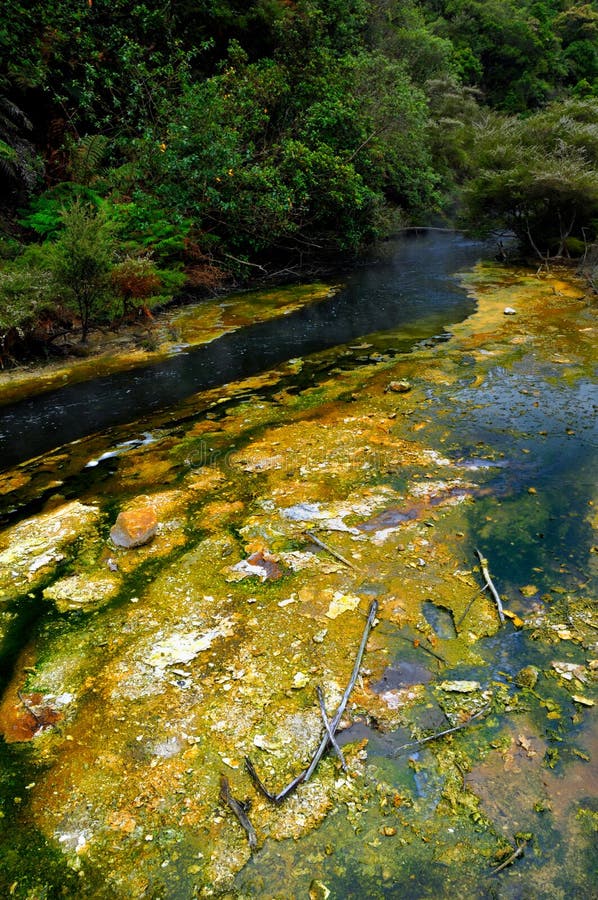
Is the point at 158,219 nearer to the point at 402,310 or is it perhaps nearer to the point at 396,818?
the point at 402,310

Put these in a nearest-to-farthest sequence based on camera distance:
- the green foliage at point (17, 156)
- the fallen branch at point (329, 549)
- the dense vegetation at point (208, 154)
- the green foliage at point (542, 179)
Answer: the fallen branch at point (329, 549), the dense vegetation at point (208, 154), the green foliage at point (17, 156), the green foliage at point (542, 179)

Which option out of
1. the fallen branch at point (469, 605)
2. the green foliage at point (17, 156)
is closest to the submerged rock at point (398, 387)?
the fallen branch at point (469, 605)

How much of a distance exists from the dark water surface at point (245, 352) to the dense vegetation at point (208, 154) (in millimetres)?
1434

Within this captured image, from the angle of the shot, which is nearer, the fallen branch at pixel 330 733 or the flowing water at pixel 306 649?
the flowing water at pixel 306 649

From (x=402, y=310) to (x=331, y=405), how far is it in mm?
4737

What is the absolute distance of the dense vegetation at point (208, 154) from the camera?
8961mm

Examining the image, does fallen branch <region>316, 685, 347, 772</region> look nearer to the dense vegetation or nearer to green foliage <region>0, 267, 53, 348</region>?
green foliage <region>0, 267, 53, 348</region>

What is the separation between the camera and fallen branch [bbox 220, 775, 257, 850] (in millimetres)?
1991

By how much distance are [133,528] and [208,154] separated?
8542 millimetres

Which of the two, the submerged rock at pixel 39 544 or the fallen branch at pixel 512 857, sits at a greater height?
the submerged rock at pixel 39 544

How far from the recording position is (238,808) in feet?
6.82

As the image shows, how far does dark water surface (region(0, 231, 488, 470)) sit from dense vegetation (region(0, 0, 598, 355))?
4.71 ft

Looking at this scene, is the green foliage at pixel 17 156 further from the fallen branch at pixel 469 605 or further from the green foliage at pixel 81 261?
the fallen branch at pixel 469 605

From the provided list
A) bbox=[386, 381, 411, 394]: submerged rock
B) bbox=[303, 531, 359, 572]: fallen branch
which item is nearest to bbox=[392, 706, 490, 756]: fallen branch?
bbox=[303, 531, 359, 572]: fallen branch
